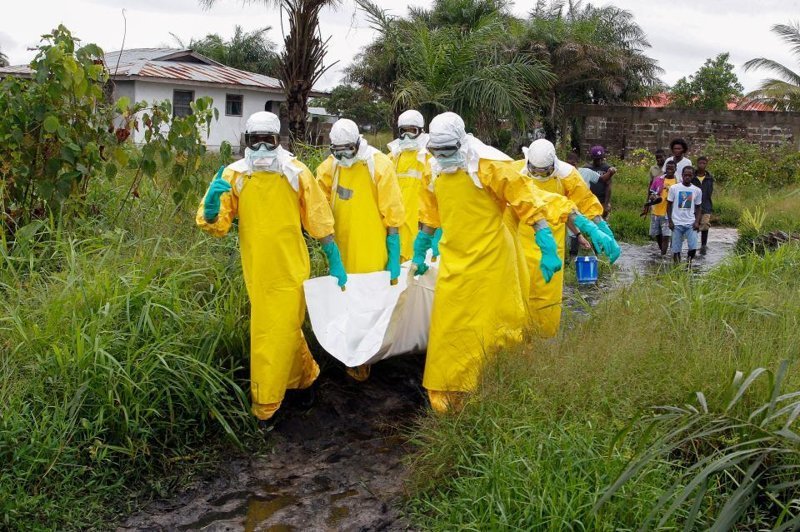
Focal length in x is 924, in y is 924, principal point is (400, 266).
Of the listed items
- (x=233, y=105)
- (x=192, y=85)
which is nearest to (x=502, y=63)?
(x=192, y=85)

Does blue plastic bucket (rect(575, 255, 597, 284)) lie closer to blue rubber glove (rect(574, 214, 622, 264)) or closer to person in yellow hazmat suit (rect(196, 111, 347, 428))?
blue rubber glove (rect(574, 214, 622, 264))

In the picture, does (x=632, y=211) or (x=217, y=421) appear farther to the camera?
(x=632, y=211)

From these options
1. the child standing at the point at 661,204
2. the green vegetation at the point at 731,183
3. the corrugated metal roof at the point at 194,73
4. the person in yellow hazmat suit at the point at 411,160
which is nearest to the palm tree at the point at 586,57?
the green vegetation at the point at 731,183

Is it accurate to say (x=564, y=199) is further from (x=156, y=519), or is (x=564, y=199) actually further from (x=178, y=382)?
(x=156, y=519)

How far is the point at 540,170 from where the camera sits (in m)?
6.48

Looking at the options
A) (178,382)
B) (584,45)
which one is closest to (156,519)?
(178,382)

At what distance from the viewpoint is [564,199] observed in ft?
19.1

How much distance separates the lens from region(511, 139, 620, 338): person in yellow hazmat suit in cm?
598

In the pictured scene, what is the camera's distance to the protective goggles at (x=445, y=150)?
5.27 m

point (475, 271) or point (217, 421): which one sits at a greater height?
point (475, 271)

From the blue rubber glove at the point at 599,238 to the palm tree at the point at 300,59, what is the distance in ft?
16.9

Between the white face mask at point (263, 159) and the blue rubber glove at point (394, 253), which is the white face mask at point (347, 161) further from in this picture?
the white face mask at point (263, 159)

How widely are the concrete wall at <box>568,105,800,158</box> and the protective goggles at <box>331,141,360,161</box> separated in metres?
16.3

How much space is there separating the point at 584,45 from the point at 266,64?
1592 cm
